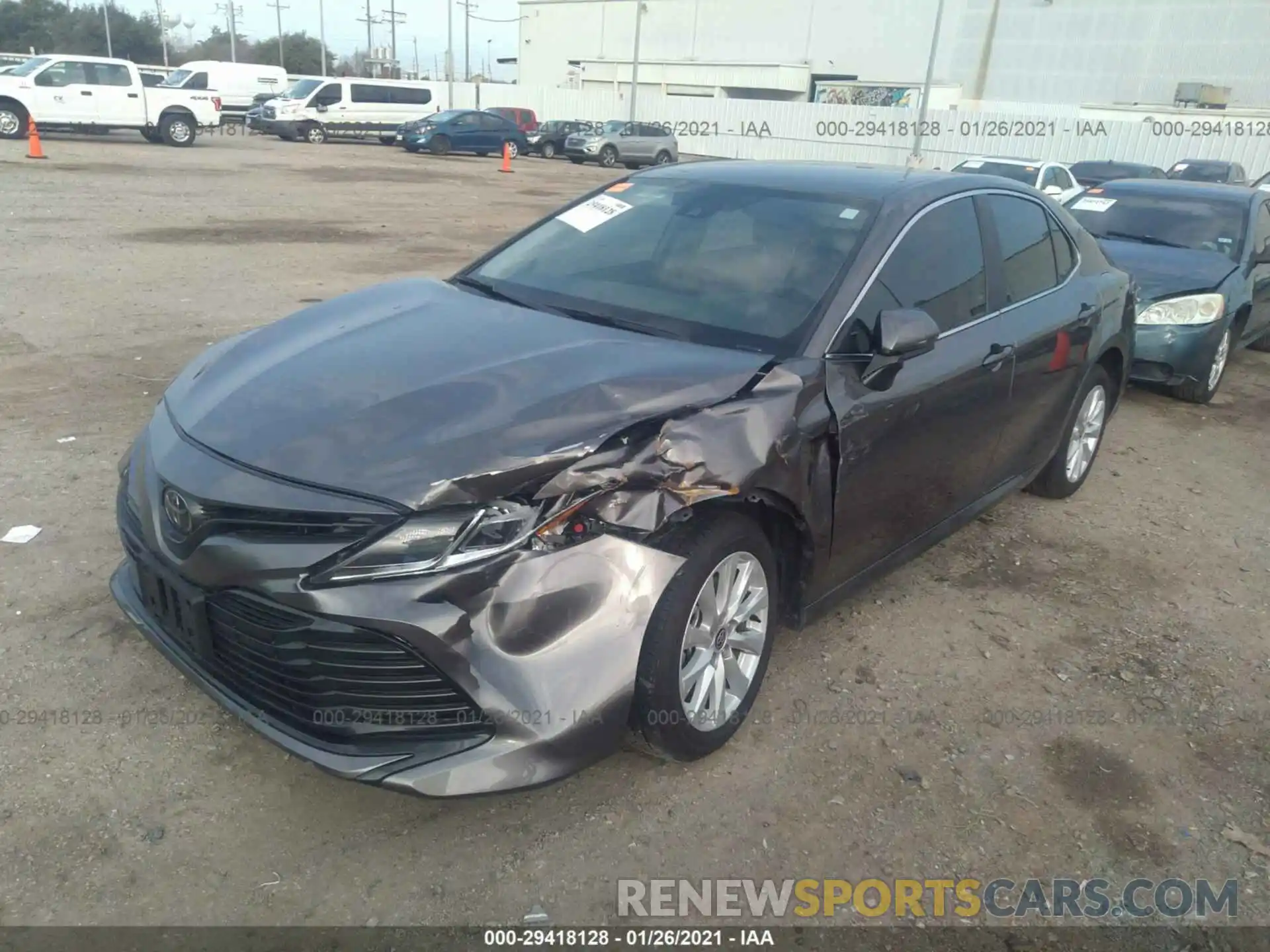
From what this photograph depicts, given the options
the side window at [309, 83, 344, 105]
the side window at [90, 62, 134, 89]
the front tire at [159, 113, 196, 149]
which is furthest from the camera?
the side window at [309, 83, 344, 105]

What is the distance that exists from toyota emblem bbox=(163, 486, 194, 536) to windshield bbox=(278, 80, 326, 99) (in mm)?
33245

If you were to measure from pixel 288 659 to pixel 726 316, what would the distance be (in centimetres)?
176

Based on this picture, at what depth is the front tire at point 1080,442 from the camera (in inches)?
191

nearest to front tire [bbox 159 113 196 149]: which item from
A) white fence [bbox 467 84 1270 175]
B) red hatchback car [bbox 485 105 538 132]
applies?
red hatchback car [bbox 485 105 538 132]

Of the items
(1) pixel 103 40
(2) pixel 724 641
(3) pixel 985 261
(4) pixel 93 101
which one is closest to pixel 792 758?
(2) pixel 724 641

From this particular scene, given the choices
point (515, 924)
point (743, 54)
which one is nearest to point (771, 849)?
point (515, 924)

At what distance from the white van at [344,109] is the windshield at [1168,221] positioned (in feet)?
94.8

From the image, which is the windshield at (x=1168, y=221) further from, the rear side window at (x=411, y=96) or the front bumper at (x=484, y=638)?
the rear side window at (x=411, y=96)

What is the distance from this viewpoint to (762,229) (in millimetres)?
3502

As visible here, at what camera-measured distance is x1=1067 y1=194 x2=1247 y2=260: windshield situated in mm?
7793

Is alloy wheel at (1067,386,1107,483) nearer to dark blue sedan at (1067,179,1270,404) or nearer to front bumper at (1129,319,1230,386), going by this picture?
dark blue sedan at (1067,179,1270,404)
